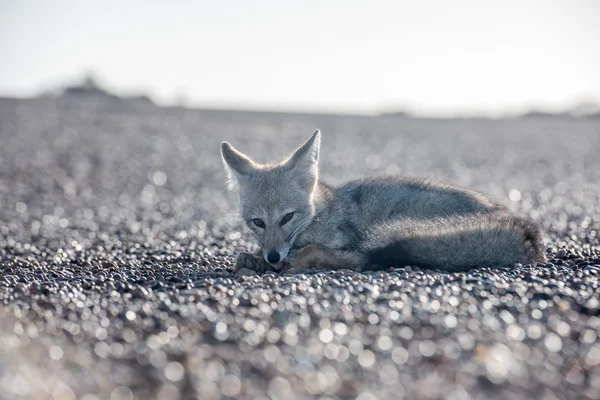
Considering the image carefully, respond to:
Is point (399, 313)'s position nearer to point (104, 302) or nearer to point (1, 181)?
point (104, 302)

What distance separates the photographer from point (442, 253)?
5.23m

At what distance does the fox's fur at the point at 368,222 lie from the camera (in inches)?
208

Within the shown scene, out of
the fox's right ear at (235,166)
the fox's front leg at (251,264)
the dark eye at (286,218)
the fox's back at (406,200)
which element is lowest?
the fox's front leg at (251,264)

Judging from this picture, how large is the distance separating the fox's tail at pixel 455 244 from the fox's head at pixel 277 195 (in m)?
0.77

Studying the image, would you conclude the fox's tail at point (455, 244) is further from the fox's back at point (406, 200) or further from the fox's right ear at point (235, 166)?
the fox's right ear at point (235, 166)

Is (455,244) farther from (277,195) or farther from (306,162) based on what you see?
(306,162)

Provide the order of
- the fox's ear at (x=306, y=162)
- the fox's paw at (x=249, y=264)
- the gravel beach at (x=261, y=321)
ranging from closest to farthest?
the gravel beach at (x=261, y=321), the fox's paw at (x=249, y=264), the fox's ear at (x=306, y=162)

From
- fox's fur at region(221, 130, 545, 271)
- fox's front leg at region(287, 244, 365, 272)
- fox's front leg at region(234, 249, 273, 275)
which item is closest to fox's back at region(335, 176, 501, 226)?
fox's fur at region(221, 130, 545, 271)

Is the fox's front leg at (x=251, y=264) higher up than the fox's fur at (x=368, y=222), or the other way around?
the fox's fur at (x=368, y=222)

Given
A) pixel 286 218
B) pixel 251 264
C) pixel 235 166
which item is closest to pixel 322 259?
pixel 251 264

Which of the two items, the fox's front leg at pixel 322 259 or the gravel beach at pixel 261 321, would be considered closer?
the gravel beach at pixel 261 321

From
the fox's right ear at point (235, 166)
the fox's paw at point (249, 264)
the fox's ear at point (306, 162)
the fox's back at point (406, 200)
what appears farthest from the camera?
the fox's right ear at point (235, 166)

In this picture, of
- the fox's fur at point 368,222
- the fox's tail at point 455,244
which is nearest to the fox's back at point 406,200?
the fox's fur at point 368,222

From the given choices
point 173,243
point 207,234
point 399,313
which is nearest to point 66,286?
point 399,313
